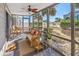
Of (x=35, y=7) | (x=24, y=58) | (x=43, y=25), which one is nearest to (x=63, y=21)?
(x=43, y=25)

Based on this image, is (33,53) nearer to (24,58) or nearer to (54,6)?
(24,58)

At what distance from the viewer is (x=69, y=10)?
2.09m

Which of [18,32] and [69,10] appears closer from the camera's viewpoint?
[69,10]

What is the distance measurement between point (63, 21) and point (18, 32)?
74 centimetres

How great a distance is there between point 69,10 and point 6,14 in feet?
3.34

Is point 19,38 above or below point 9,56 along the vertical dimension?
above

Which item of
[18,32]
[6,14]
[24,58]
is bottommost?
[24,58]

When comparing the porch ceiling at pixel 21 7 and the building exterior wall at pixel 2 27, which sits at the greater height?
the porch ceiling at pixel 21 7

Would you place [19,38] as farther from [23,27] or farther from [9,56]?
[9,56]

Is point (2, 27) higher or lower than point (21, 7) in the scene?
lower

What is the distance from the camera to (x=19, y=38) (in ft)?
7.53

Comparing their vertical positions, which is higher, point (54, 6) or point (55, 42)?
point (54, 6)

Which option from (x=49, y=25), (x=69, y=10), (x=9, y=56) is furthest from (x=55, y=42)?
(x=9, y=56)

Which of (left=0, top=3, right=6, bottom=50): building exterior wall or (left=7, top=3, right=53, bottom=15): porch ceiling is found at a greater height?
(left=7, top=3, right=53, bottom=15): porch ceiling
